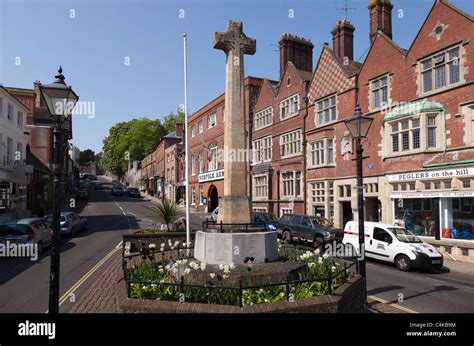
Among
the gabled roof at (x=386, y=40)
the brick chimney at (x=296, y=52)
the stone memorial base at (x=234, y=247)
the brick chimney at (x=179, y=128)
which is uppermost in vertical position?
the brick chimney at (x=296, y=52)

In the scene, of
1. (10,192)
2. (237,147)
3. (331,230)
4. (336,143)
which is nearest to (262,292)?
(237,147)

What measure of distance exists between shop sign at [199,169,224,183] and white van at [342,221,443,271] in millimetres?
25198

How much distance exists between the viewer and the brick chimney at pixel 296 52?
32438 mm

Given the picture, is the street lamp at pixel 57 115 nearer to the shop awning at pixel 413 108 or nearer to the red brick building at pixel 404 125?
the red brick building at pixel 404 125

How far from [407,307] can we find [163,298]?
6090 mm

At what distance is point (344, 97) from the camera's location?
2428 centimetres

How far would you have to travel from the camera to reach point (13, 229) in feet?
52.0

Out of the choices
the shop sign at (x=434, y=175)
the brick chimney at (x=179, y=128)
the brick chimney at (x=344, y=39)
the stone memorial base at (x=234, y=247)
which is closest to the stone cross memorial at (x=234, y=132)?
the stone memorial base at (x=234, y=247)

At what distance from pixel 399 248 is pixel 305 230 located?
19.2 feet

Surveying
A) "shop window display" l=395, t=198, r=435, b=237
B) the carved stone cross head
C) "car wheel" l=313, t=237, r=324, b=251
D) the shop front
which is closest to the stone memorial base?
the carved stone cross head

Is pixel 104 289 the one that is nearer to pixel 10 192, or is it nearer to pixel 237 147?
pixel 237 147

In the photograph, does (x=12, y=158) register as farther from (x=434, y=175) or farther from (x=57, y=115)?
(x=434, y=175)

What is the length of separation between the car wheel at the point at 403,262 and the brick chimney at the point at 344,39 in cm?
1662

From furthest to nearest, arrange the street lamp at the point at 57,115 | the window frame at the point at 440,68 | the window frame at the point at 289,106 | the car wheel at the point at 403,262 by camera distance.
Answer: the window frame at the point at 289,106
the window frame at the point at 440,68
the car wheel at the point at 403,262
the street lamp at the point at 57,115
